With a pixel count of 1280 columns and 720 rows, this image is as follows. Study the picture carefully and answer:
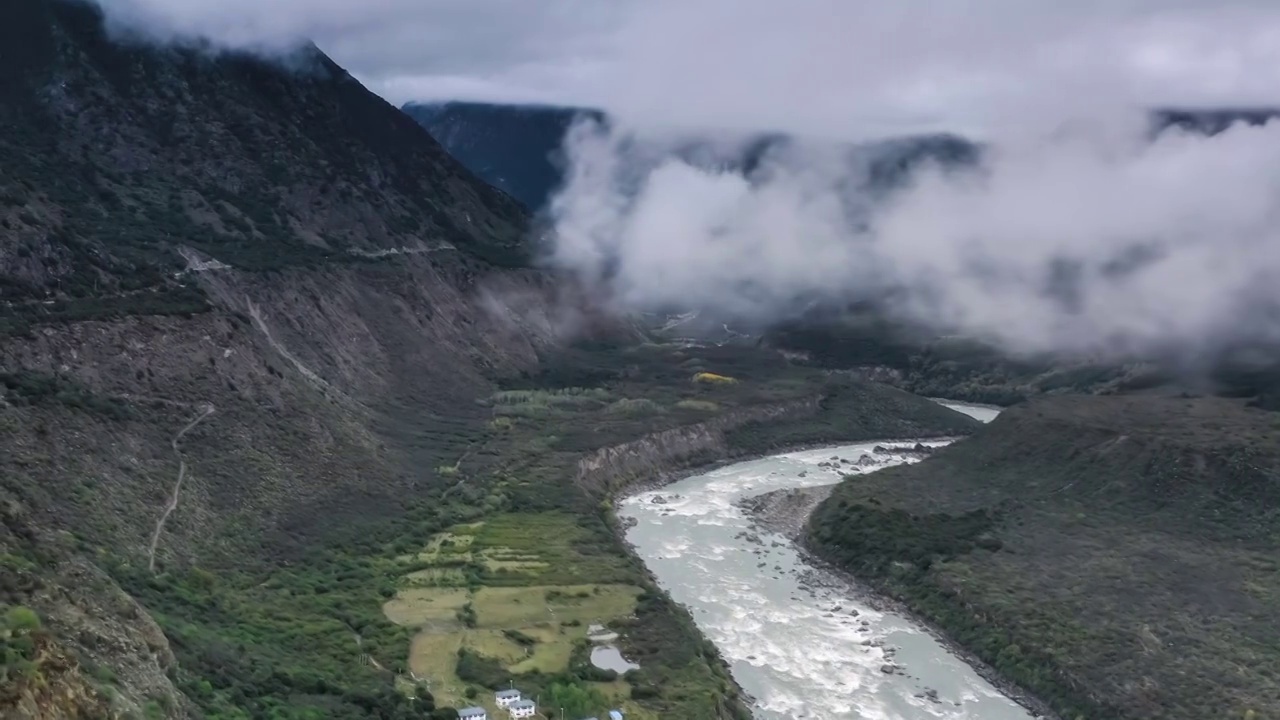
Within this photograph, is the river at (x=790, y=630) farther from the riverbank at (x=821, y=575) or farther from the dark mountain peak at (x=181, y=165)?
the dark mountain peak at (x=181, y=165)

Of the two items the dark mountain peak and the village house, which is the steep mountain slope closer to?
the village house

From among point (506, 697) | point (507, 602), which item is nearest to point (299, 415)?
point (507, 602)

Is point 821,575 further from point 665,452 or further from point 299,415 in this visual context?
point 299,415

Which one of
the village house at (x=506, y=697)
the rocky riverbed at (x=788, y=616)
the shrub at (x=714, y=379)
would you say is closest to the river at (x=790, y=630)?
the rocky riverbed at (x=788, y=616)

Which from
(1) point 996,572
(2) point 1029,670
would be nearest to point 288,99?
(1) point 996,572

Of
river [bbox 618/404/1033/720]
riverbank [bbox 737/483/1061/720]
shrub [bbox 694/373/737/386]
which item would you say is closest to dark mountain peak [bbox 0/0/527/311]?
shrub [bbox 694/373/737/386]

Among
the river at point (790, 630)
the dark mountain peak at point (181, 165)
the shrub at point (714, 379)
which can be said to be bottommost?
the river at point (790, 630)

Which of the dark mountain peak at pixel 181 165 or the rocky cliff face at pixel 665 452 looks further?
the rocky cliff face at pixel 665 452
